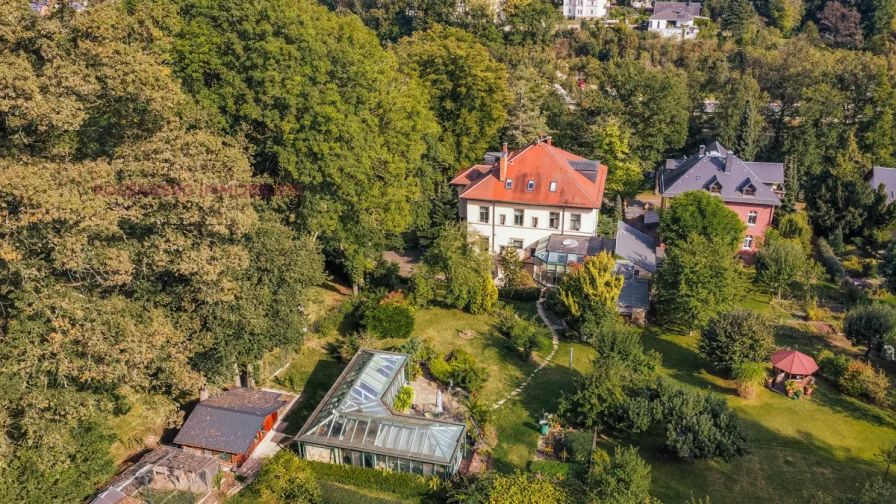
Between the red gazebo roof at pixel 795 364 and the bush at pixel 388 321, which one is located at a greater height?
the bush at pixel 388 321

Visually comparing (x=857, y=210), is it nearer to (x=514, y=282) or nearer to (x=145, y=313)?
(x=514, y=282)

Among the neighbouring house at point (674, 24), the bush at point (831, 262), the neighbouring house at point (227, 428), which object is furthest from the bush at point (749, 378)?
the neighbouring house at point (674, 24)

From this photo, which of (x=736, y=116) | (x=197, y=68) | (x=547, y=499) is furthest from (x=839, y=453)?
(x=736, y=116)

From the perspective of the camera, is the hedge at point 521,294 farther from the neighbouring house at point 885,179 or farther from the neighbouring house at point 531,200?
the neighbouring house at point 885,179

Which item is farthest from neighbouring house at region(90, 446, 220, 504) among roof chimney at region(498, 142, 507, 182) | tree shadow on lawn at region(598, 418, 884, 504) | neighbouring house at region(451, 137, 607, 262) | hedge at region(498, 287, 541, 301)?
roof chimney at region(498, 142, 507, 182)

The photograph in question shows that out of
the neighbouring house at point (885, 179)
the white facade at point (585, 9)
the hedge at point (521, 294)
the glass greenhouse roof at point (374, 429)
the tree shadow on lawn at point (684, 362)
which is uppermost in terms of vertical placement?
the white facade at point (585, 9)

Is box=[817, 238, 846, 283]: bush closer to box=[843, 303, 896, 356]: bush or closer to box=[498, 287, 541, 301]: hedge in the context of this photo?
box=[843, 303, 896, 356]: bush
